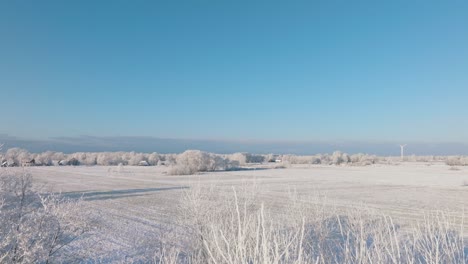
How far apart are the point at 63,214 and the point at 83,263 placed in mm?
4169

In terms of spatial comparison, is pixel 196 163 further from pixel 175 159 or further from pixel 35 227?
pixel 35 227

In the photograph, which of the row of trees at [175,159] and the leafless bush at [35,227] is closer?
the leafless bush at [35,227]

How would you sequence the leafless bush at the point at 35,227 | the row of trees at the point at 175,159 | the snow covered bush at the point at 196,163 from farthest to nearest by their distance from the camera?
the row of trees at the point at 175,159, the snow covered bush at the point at 196,163, the leafless bush at the point at 35,227

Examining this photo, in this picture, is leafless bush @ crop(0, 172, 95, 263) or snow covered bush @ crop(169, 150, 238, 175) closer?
leafless bush @ crop(0, 172, 95, 263)

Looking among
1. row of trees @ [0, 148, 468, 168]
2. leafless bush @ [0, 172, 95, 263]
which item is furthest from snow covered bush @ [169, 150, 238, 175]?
leafless bush @ [0, 172, 95, 263]

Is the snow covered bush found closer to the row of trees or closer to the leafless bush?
the row of trees

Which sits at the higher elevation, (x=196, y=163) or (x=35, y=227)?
(x=35, y=227)

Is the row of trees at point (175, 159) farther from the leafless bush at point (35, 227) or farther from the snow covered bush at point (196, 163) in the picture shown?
the leafless bush at point (35, 227)

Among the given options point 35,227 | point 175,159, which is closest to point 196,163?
point 175,159

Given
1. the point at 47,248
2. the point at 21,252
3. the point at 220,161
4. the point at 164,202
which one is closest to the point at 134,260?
the point at 47,248

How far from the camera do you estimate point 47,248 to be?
327 inches

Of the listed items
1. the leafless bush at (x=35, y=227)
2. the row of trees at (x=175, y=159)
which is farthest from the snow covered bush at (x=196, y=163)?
the leafless bush at (x=35, y=227)

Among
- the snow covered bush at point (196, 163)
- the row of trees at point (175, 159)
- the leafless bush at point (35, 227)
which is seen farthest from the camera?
the row of trees at point (175, 159)

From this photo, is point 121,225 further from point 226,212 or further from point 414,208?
point 414,208
